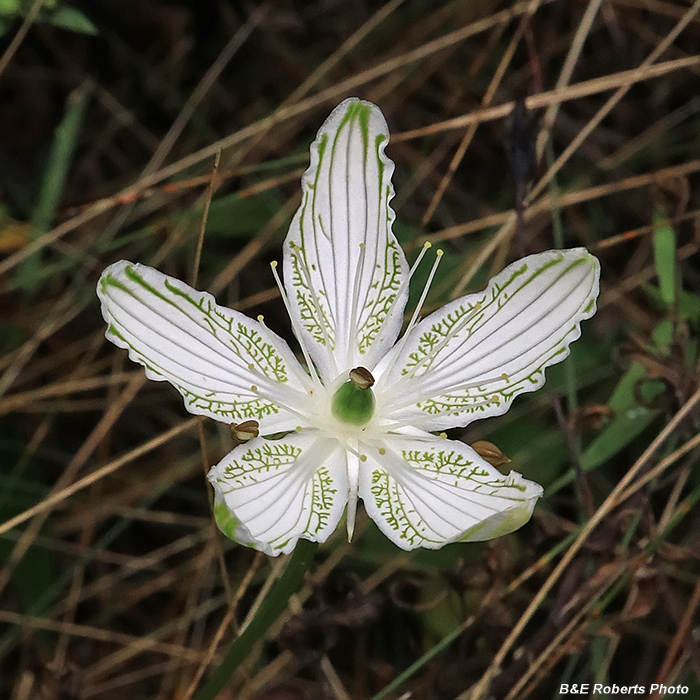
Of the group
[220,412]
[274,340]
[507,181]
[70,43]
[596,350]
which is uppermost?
[70,43]

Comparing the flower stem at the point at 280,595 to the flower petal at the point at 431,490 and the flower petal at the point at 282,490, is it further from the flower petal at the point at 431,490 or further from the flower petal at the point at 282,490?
the flower petal at the point at 431,490

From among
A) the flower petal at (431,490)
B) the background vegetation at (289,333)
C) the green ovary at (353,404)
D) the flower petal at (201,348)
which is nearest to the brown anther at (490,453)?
the flower petal at (431,490)

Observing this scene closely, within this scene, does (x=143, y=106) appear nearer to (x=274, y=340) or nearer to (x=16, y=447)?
(x=16, y=447)

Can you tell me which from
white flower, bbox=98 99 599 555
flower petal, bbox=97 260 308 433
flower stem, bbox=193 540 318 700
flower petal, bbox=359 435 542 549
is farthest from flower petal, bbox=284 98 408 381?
flower stem, bbox=193 540 318 700

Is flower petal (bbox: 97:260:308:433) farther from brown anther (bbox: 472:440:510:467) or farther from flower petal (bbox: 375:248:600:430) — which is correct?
brown anther (bbox: 472:440:510:467)

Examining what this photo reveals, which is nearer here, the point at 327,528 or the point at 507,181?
the point at 327,528

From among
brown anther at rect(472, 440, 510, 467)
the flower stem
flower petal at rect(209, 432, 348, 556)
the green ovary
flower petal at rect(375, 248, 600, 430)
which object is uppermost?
flower petal at rect(375, 248, 600, 430)

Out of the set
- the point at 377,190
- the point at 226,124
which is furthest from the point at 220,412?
the point at 226,124
